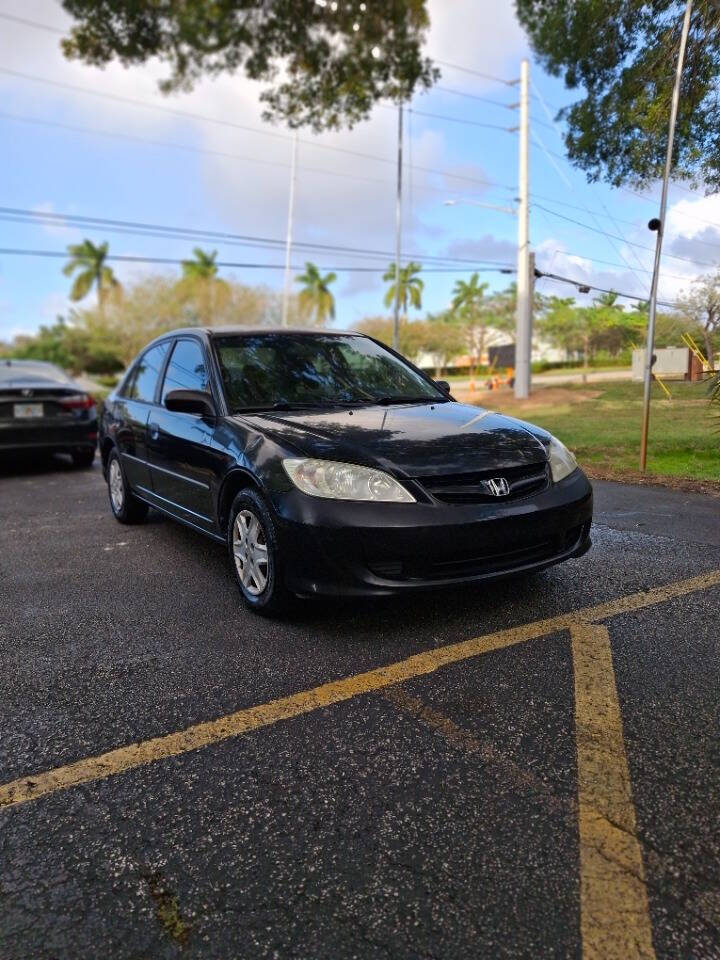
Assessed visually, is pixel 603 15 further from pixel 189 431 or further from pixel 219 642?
pixel 219 642

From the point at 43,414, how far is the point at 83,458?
3.24 ft

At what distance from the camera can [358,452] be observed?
341cm

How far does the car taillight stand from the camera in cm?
908

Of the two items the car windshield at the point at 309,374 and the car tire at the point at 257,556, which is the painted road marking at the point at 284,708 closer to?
the car tire at the point at 257,556

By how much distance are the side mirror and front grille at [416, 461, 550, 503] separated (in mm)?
1564

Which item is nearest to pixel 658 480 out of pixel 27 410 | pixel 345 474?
pixel 345 474

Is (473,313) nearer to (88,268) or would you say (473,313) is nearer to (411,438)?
(88,268)

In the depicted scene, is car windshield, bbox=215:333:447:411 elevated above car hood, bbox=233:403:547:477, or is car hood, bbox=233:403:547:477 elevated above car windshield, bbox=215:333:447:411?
car windshield, bbox=215:333:447:411

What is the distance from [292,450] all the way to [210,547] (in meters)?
1.94

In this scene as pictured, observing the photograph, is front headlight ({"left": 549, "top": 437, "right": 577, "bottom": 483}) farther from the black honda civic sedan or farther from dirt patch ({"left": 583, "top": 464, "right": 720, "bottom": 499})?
dirt patch ({"left": 583, "top": 464, "right": 720, "bottom": 499})

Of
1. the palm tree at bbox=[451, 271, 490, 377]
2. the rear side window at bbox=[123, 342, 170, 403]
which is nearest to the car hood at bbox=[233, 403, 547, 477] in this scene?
the rear side window at bbox=[123, 342, 170, 403]

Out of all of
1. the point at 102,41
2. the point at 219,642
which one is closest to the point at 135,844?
the point at 219,642

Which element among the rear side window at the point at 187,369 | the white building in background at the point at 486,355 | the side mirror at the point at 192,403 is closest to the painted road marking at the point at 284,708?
the side mirror at the point at 192,403

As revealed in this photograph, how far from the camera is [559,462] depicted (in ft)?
12.6
